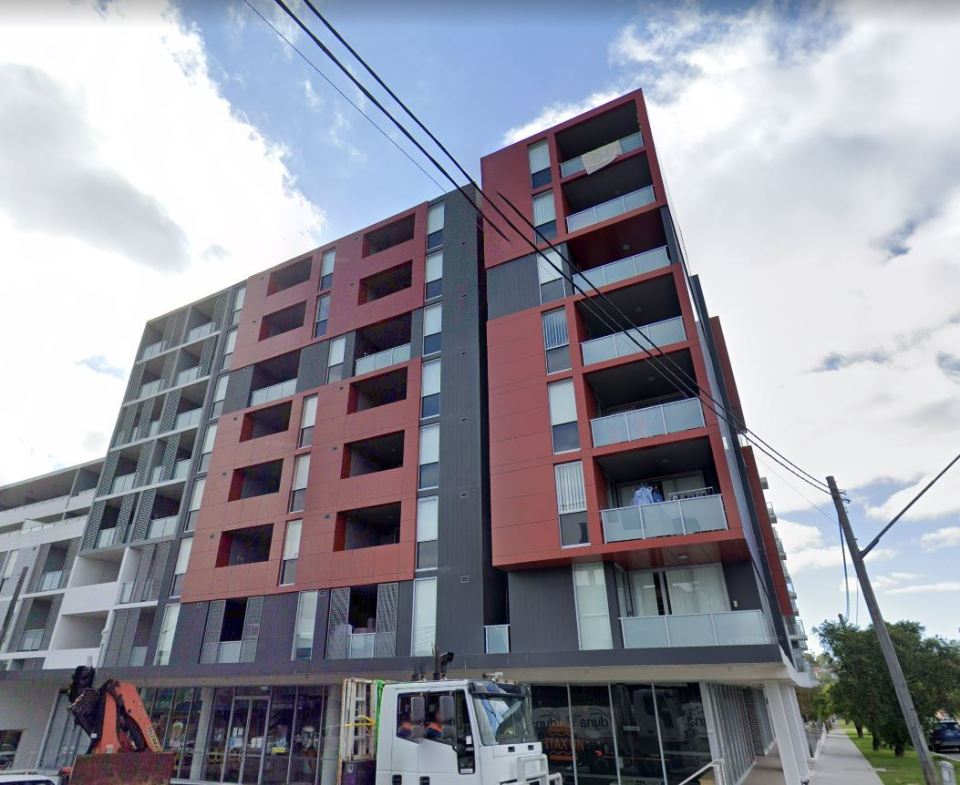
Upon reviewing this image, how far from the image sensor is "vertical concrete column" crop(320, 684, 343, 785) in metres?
18.0

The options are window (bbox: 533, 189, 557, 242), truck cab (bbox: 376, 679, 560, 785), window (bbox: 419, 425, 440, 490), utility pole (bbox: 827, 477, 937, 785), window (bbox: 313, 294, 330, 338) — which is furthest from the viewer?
window (bbox: 313, 294, 330, 338)

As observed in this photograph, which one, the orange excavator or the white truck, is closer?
the white truck

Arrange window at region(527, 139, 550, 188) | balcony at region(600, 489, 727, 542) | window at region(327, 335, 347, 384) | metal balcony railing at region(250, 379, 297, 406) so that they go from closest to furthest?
1. balcony at region(600, 489, 727, 542)
2. window at region(527, 139, 550, 188)
3. window at region(327, 335, 347, 384)
4. metal balcony railing at region(250, 379, 297, 406)

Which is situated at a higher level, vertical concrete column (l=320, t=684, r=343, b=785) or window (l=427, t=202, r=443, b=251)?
window (l=427, t=202, r=443, b=251)

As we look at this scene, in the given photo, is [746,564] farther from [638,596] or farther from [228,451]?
[228,451]

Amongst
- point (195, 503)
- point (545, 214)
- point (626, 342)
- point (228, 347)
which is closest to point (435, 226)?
point (545, 214)

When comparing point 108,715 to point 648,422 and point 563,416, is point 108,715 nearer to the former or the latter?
point 563,416

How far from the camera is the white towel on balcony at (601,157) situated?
21781mm

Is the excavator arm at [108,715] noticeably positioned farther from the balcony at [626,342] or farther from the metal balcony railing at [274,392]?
the metal balcony railing at [274,392]

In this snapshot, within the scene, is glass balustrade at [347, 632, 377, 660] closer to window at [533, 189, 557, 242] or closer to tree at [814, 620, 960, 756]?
window at [533, 189, 557, 242]

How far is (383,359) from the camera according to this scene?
956 inches

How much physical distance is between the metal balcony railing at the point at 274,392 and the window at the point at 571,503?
14265 mm

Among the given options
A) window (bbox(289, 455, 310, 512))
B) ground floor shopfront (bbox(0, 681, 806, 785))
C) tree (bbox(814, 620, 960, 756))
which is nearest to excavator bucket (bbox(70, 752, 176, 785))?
ground floor shopfront (bbox(0, 681, 806, 785))

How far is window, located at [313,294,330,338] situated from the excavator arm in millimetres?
17039
